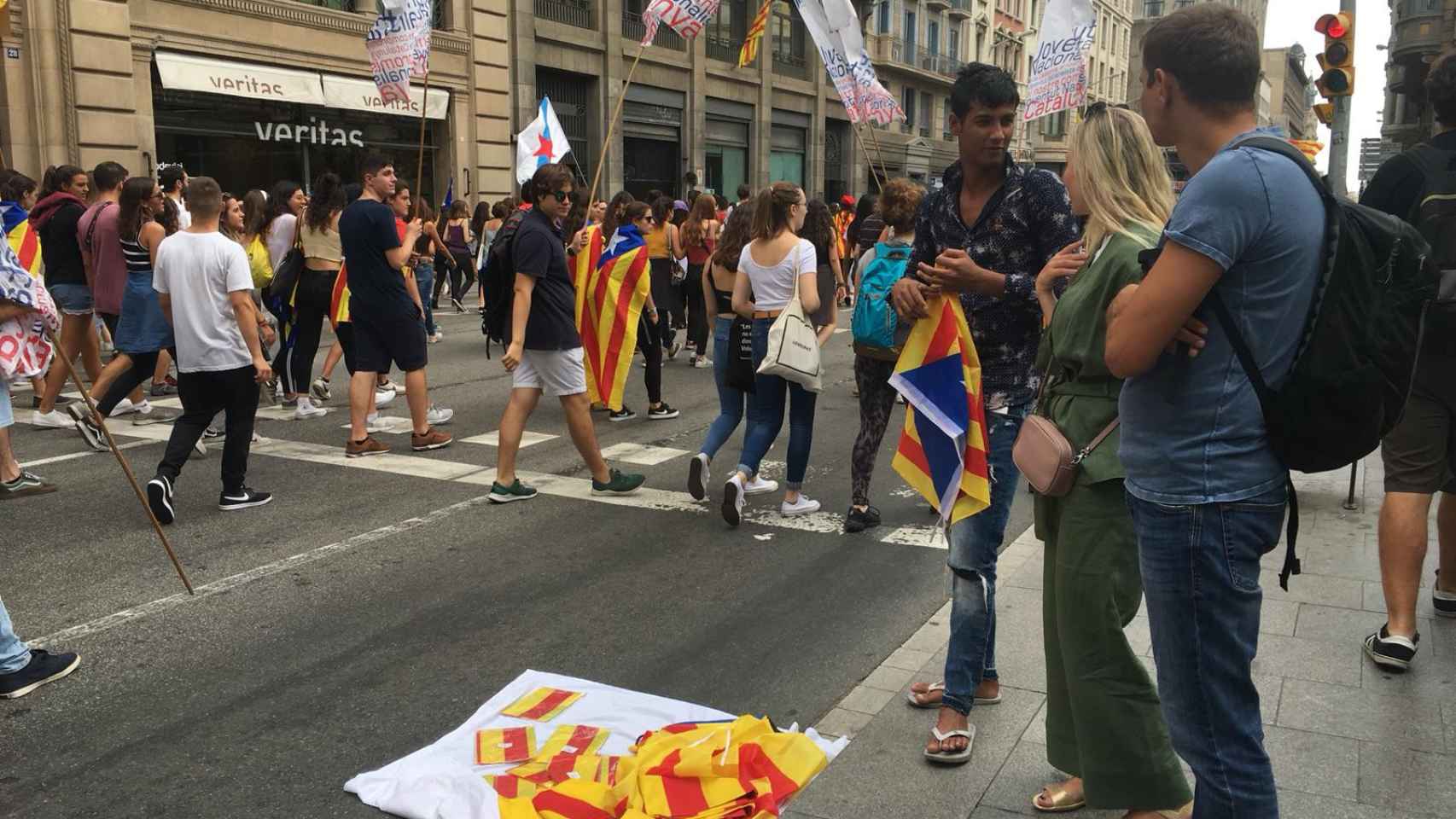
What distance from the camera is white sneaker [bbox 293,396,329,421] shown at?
9.76 metres

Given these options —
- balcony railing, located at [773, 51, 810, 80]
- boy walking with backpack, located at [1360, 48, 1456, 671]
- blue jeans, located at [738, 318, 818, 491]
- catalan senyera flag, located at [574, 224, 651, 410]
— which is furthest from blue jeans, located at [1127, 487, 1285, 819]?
balcony railing, located at [773, 51, 810, 80]

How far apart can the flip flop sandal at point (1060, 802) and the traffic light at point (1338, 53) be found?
10.9 meters

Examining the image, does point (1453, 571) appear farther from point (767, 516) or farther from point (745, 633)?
point (767, 516)

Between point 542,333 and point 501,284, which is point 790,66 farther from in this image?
point 542,333

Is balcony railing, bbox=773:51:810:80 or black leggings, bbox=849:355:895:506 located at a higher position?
balcony railing, bbox=773:51:810:80

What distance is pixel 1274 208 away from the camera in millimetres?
2184

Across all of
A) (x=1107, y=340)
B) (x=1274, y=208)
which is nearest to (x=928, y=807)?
(x=1107, y=340)

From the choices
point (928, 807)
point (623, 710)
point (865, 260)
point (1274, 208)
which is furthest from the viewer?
point (865, 260)

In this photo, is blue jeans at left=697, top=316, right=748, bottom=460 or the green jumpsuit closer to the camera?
the green jumpsuit

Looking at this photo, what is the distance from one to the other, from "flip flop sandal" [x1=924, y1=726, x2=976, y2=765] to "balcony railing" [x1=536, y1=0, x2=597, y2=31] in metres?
26.2

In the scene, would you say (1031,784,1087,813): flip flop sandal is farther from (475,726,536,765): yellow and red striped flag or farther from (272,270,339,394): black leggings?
(272,270,339,394): black leggings

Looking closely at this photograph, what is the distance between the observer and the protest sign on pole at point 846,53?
32.7 feet

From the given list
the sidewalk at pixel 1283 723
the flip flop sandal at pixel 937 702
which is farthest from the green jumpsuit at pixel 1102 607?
the flip flop sandal at pixel 937 702

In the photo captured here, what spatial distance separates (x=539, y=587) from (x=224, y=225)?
Result: 22.6 feet
